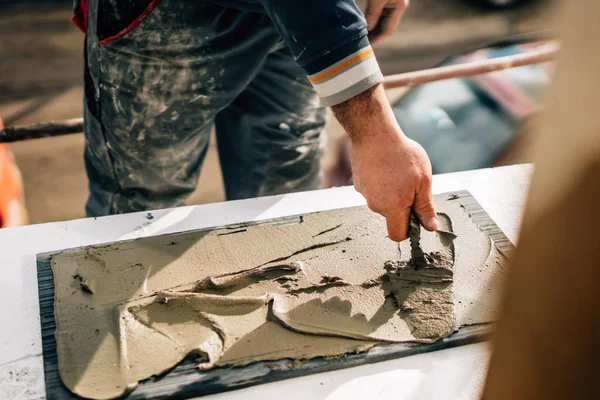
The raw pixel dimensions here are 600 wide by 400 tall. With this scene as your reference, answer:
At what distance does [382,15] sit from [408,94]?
4.14ft

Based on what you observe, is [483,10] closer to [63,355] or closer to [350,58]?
[350,58]

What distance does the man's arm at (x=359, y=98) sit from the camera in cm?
111

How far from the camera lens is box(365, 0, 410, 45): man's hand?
5.16 ft

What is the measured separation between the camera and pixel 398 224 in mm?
1274

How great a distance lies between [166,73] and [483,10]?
5138 mm

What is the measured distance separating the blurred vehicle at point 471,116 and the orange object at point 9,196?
4.93ft

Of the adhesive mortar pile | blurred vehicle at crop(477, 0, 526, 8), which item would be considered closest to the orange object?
the adhesive mortar pile

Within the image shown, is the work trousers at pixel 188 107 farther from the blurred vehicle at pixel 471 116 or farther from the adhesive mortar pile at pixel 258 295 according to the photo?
the blurred vehicle at pixel 471 116

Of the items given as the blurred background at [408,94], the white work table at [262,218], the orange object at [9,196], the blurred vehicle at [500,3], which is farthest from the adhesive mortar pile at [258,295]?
the blurred vehicle at [500,3]

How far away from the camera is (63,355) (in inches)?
45.3

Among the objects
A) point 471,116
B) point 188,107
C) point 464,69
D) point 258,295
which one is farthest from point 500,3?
point 258,295

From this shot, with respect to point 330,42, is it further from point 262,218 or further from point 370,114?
point 262,218

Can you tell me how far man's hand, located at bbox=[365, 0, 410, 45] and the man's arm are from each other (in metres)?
0.46

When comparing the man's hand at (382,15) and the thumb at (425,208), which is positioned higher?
the man's hand at (382,15)
